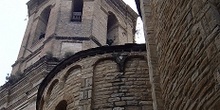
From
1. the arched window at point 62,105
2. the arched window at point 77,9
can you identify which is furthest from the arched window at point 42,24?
the arched window at point 62,105

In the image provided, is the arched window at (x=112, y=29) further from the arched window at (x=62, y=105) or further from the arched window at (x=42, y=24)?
the arched window at (x=62, y=105)

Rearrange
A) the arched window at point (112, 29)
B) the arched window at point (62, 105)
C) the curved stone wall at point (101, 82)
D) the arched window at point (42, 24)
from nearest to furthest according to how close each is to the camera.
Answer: the curved stone wall at point (101, 82) → the arched window at point (62, 105) → the arched window at point (112, 29) → the arched window at point (42, 24)

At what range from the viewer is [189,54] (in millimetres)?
4738

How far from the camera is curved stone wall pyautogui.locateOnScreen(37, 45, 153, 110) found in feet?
28.0

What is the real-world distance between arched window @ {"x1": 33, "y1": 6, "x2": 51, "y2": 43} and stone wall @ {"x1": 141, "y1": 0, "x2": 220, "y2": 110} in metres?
15.0

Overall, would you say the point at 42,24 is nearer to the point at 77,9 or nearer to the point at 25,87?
the point at 77,9

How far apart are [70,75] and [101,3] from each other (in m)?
11.6

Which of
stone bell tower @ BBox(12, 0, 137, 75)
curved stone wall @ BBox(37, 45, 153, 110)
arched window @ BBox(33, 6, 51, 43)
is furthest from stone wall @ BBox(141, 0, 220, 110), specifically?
arched window @ BBox(33, 6, 51, 43)

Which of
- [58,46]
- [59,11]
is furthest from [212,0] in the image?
[59,11]

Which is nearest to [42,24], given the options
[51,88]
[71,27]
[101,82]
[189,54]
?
[71,27]

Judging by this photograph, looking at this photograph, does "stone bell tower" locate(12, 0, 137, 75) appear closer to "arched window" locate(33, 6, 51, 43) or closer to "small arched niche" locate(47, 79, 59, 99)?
"arched window" locate(33, 6, 51, 43)

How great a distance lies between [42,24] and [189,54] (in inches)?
692

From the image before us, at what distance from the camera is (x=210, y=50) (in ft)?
14.0

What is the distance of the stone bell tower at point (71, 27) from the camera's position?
59.2ft
